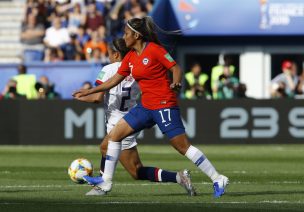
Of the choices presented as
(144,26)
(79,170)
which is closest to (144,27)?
(144,26)

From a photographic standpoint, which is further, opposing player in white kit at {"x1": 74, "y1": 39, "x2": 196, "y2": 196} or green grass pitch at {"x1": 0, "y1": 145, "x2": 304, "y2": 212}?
opposing player in white kit at {"x1": 74, "y1": 39, "x2": 196, "y2": 196}

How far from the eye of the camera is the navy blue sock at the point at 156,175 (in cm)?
1341

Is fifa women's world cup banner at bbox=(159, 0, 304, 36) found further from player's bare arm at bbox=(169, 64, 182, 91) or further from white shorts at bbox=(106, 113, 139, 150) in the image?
player's bare arm at bbox=(169, 64, 182, 91)

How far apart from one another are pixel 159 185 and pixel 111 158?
2200 mm

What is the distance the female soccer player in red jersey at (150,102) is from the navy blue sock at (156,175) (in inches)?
23.1

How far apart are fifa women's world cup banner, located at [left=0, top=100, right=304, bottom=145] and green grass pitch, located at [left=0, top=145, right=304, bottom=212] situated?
188 cm

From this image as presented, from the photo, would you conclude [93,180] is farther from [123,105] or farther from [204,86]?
[204,86]

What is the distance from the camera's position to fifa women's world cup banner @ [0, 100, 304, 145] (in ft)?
88.4

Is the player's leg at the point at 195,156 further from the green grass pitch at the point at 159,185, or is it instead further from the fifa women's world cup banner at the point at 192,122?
the fifa women's world cup banner at the point at 192,122

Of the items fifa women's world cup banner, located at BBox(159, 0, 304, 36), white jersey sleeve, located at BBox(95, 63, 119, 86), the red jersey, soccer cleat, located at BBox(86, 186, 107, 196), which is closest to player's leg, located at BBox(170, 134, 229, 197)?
the red jersey

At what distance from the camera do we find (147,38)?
42.9 feet

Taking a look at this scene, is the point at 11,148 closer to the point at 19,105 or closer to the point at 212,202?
the point at 19,105

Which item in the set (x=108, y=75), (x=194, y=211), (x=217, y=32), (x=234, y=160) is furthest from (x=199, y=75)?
(x=194, y=211)

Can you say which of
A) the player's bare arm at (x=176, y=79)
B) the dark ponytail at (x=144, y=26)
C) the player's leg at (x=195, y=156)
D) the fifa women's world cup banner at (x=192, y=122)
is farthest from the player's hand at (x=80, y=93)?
the fifa women's world cup banner at (x=192, y=122)
